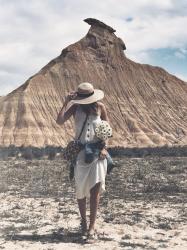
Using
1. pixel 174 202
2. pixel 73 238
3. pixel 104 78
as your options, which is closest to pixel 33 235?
pixel 73 238

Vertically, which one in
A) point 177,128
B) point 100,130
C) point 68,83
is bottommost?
point 100,130

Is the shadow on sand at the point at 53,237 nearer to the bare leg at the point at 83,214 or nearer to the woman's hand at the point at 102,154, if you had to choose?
the bare leg at the point at 83,214

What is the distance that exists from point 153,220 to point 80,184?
1.85 metres

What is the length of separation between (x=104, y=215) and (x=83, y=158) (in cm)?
205

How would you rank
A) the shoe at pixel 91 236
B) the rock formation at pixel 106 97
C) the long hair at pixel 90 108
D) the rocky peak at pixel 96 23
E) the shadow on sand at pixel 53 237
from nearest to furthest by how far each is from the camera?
the shoe at pixel 91 236
the shadow on sand at pixel 53 237
the long hair at pixel 90 108
the rock formation at pixel 106 97
the rocky peak at pixel 96 23

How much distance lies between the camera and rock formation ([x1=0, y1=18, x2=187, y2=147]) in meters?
66.2

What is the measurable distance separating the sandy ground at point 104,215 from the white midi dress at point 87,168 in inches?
26.7

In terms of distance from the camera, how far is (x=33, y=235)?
735cm

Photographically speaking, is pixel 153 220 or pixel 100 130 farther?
pixel 153 220

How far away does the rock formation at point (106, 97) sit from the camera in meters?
66.2

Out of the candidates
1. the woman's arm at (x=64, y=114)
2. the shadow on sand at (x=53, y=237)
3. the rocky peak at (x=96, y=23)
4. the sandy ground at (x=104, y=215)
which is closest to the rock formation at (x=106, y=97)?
the rocky peak at (x=96, y=23)

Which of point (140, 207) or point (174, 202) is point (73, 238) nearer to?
point (140, 207)

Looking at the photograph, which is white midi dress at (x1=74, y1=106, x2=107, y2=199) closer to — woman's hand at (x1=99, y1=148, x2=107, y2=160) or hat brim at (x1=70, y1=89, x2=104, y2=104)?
woman's hand at (x1=99, y1=148, x2=107, y2=160)

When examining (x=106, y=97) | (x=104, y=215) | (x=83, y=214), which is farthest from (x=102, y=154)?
→ (x=106, y=97)
